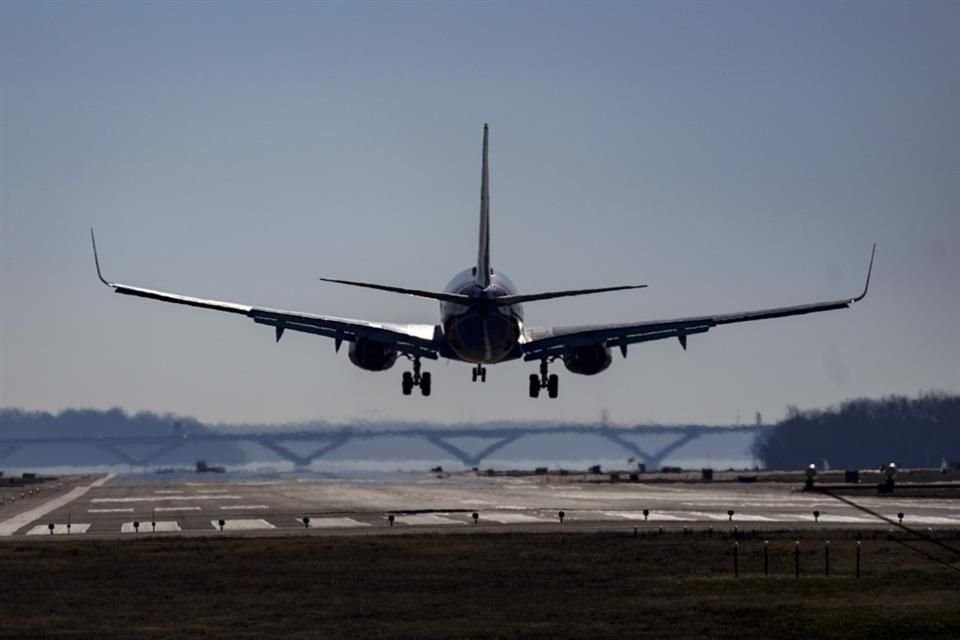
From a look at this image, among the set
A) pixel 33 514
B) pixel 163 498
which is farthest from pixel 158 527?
pixel 163 498

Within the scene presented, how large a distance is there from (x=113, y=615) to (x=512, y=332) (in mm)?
40285

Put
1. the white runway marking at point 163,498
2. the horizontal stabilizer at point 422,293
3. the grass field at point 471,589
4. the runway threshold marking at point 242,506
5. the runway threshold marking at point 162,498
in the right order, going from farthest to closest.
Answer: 1. the white runway marking at point 163,498
2. the runway threshold marking at point 162,498
3. the runway threshold marking at point 242,506
4. the horizontal stabilizer at point 422,293
5. the grass field at point 471,589

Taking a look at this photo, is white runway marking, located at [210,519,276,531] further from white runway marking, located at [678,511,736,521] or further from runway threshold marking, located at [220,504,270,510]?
white runway marking, located at [678,511,736,521]

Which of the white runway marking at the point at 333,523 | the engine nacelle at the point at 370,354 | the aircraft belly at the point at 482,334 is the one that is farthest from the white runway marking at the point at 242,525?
the aircraft belly at the point at 482,334

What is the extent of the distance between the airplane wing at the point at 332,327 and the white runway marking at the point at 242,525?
34.9 feet

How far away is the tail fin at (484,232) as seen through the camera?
295 feet

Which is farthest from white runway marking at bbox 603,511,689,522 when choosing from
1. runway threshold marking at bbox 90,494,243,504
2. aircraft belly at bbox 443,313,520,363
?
runway threshold marking at bbox 90,494,243,504

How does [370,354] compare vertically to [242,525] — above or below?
above

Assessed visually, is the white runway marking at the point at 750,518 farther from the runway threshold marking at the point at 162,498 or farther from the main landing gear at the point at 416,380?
the runway threshold marking at the point at 162,498

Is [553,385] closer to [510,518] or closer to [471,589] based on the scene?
[510,518]

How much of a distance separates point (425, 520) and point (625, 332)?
16052 millimetres

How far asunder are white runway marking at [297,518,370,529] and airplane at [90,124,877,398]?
8.51 meters

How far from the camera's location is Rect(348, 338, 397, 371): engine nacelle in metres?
95.1

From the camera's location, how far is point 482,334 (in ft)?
289
